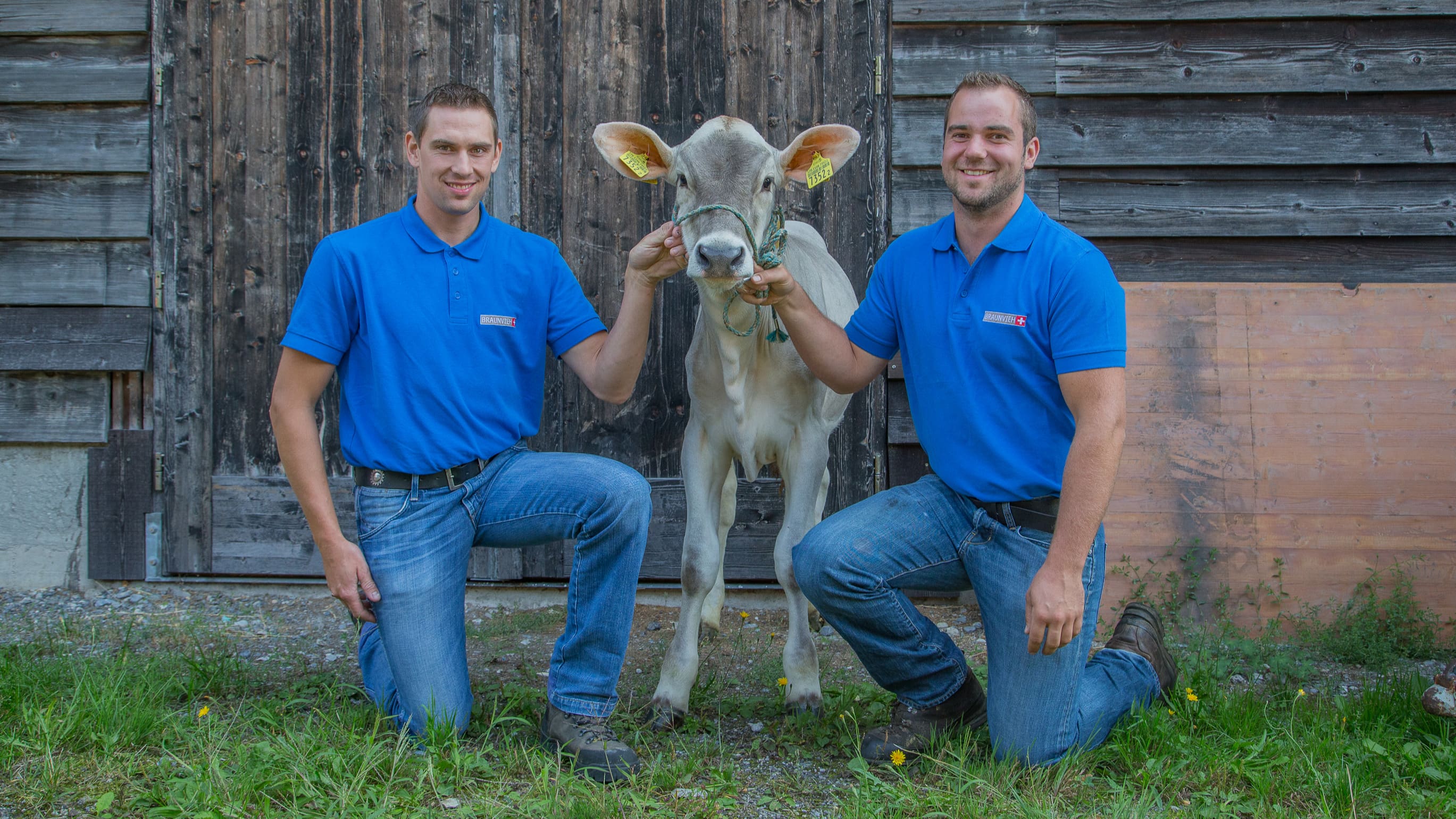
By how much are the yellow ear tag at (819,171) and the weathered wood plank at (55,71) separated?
3.76 m

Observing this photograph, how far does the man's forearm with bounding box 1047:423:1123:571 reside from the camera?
271 cm

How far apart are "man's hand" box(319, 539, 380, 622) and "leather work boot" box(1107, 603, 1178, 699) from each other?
2372 mm

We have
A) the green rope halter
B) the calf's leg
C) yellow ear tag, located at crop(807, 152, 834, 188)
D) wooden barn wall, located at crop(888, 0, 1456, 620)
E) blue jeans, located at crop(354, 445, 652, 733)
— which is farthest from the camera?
wooden barn wall, located at crop(888, 0, 1456, 620)

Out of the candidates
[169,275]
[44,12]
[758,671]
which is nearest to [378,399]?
[758,671]

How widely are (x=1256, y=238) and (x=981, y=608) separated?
9.56 ft

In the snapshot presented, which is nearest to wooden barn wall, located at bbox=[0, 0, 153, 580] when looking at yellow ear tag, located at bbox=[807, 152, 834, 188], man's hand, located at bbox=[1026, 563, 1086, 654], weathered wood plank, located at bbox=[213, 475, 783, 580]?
weathered wood plank, located at bbox=[213, 475, 783, 580]

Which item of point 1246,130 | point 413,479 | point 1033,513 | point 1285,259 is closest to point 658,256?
point 413,479

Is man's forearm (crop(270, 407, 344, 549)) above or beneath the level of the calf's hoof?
above

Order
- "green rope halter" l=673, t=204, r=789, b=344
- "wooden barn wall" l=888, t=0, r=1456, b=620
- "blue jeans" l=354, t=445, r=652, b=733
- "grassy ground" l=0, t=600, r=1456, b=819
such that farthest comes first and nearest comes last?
"wooden barn wall" l=888, t=0, r=1456, b=620 < "green rope halter" l=673, t=204, r=789, b=344 < "blue jeans" l=354, t=445, r=652, b=733 < "grassy ground" l=0, t=600, r=1456, b=819

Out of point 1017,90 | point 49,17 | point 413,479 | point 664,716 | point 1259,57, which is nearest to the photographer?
point 1017,90

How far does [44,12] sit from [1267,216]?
20.0ft

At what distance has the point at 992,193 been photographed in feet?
9.98

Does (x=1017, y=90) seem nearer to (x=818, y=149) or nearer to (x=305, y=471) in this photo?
(x=818, y=149)

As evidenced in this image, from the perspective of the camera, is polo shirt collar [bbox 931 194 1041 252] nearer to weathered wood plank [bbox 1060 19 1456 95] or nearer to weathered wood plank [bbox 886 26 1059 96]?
weathered wood plank [bbox 886 26 1059 96]
